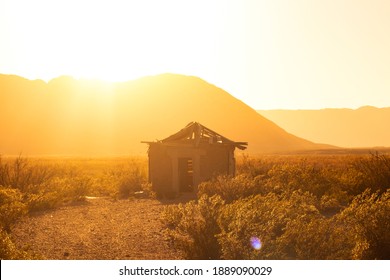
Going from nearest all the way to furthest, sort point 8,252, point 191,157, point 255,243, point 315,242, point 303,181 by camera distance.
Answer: point 255,243 → point 315,242 → point 8,252 → point 303,181 → point 191,157

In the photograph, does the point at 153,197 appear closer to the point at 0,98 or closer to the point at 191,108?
the point at 191,108

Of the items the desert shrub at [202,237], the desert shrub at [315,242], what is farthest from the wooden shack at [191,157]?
the desert shrub at [315,242]

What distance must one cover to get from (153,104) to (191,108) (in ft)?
34.2

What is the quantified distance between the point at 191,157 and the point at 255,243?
41.3 ft

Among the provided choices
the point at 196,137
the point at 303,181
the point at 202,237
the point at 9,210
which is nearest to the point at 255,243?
the point at 202,237

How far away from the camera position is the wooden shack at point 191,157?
19.1 m

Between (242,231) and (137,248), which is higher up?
(242,231)

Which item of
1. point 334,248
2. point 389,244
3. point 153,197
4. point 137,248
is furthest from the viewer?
point 153,197

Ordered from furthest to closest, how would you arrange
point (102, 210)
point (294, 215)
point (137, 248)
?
point (102, 210) → point (137, 248) → point (294, 215)

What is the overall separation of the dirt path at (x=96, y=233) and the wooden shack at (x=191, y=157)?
11.1 feet

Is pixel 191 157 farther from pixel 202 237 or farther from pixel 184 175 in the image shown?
pixel 202 237

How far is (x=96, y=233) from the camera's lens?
1107cm
